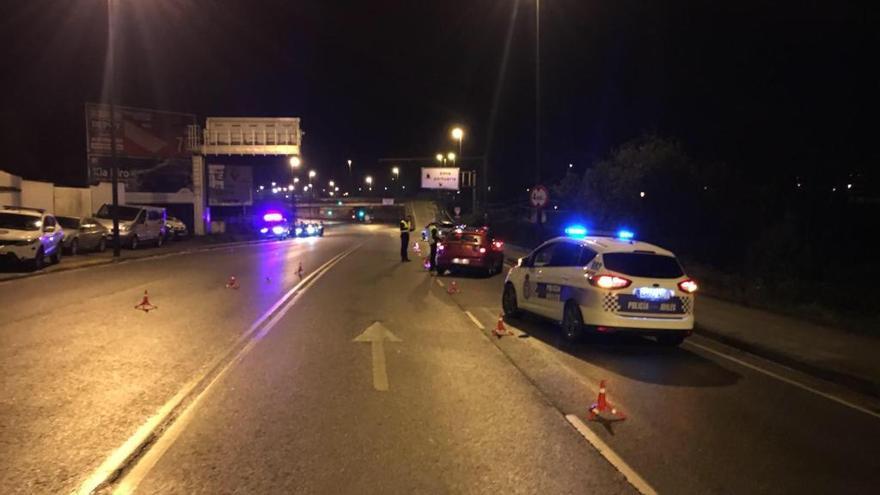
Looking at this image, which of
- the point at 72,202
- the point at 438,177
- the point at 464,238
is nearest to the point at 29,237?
the point at 464,238

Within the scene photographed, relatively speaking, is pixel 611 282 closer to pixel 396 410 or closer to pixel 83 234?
pixel 396 410

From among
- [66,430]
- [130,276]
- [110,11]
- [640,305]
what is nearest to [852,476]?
[640,305]

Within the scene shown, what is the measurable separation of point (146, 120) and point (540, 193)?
37230 millimetres

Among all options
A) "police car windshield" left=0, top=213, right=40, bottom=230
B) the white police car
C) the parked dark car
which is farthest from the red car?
the parked dark car

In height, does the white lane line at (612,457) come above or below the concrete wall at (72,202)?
below

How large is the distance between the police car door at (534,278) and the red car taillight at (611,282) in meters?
1.87

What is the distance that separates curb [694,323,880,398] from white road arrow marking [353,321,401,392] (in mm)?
5132

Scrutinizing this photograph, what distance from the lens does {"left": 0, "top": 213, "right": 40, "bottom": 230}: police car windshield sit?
22.7 metres

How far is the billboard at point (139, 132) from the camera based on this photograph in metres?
Answer: 52.4

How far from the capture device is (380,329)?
39.2 ft

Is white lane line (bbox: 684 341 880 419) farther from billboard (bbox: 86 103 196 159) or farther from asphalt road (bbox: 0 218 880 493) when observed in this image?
billboard (bbox: 86 103 196 159)

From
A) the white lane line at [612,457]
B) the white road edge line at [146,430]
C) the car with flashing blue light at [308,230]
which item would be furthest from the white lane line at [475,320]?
the car with flashing blue light at [308,230]

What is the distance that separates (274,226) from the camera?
5738 cm

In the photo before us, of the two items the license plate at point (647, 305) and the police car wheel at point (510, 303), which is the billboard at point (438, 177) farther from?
the license plate at point (647, 305)
